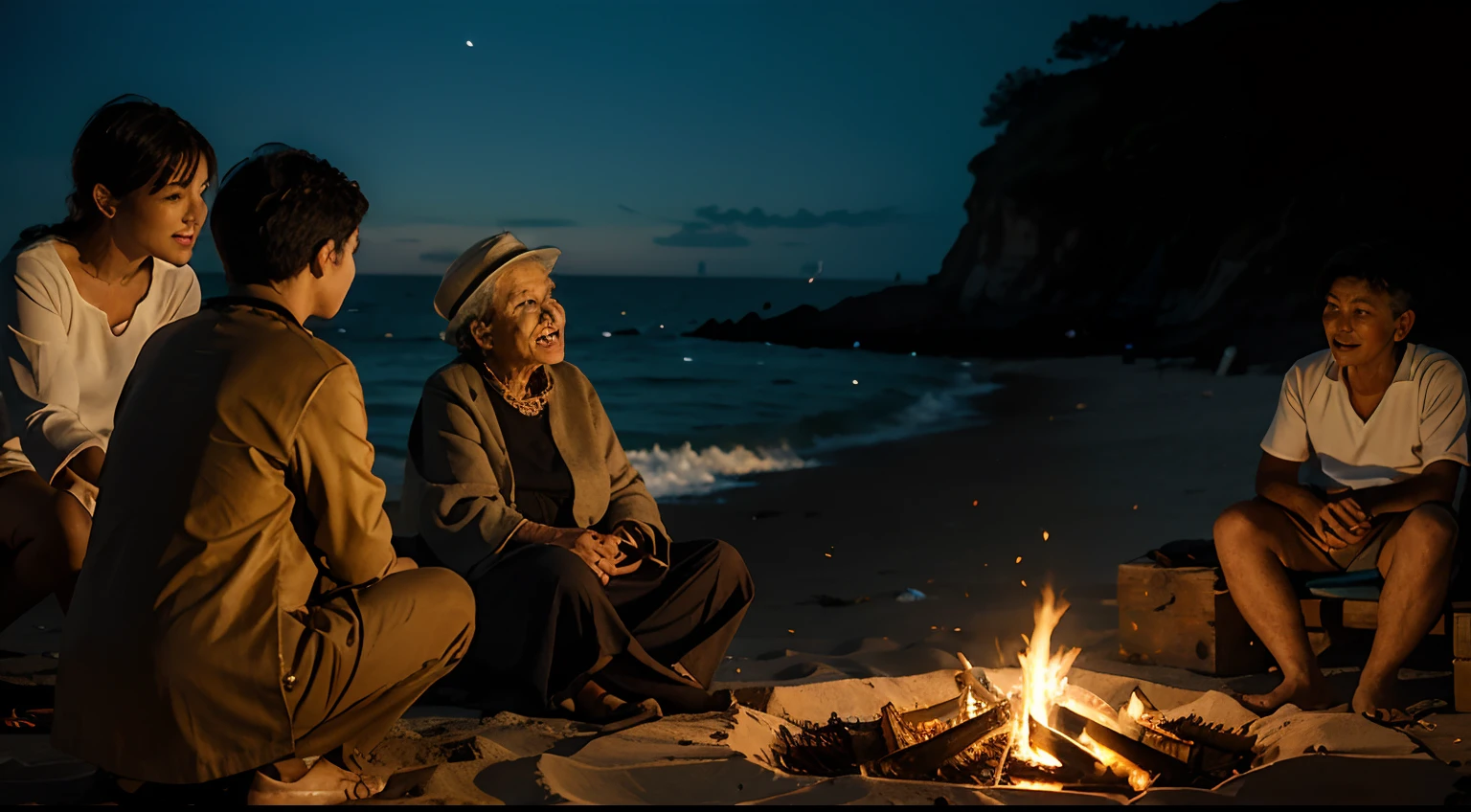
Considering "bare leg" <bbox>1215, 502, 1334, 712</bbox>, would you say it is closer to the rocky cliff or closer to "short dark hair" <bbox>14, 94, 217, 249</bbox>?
"short dark hair" <bbox>14, 94, 217, 249</bbox>

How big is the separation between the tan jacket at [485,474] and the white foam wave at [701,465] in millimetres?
6960

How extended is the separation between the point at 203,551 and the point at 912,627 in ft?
11.4

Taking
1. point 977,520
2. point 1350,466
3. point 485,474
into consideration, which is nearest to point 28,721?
point 485,474

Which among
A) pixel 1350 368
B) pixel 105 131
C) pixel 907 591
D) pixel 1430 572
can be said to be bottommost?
pixel 907 591

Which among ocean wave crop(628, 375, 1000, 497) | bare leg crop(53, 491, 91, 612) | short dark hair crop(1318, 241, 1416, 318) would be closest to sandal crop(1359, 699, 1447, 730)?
short dark hair crop(1318, 241, 1416, 318)

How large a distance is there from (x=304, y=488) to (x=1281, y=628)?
10.6ft

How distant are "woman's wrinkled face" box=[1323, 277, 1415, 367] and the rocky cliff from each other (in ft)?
31.6

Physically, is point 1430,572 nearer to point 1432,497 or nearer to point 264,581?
point 1432,497

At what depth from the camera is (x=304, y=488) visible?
2.73 metres

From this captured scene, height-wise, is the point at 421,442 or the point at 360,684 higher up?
the point at 421,442

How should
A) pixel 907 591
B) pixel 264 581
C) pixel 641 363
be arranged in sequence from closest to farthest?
pixel 264 581
pixel 907 591
pixel 641 363

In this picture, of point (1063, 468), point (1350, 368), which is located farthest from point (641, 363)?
point (1350, 368)

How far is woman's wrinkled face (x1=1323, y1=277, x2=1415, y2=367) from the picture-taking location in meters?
4.12

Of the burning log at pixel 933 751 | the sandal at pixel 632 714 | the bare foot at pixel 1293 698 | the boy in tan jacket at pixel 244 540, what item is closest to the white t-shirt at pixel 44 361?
the boy in tan jacket at pixel 244 540
